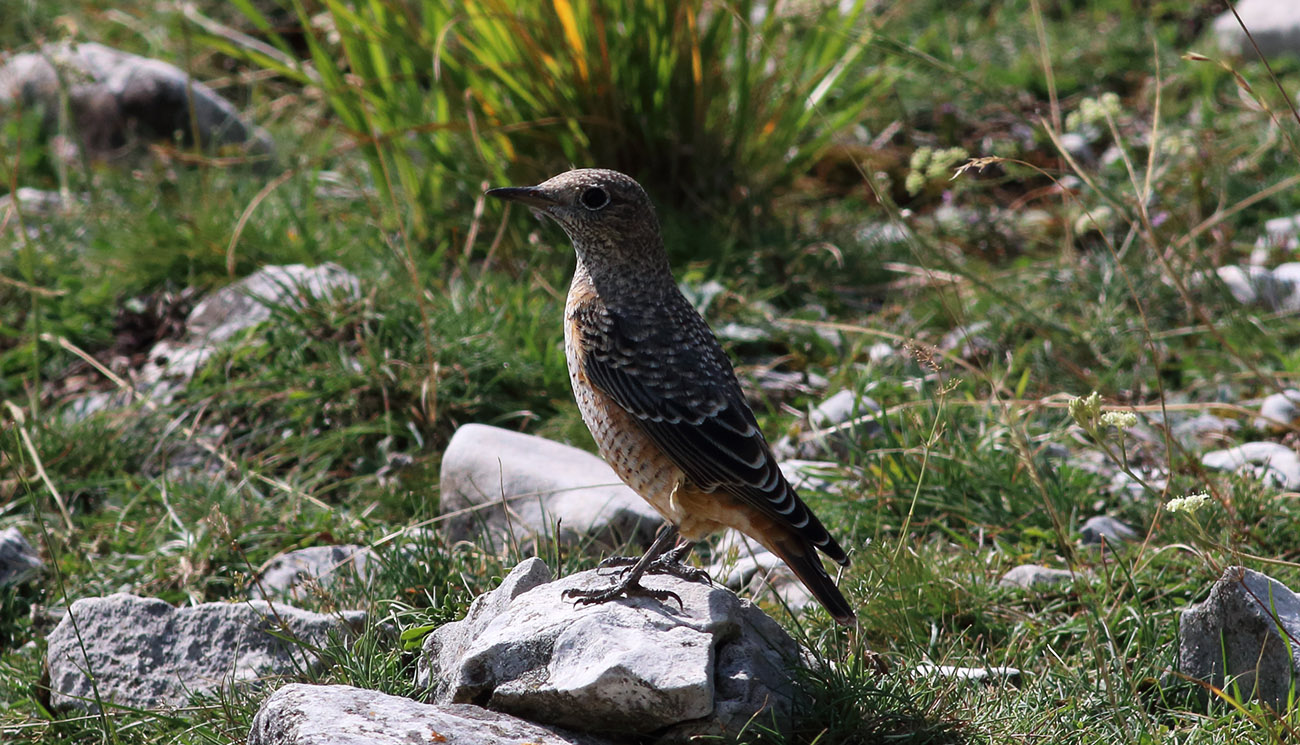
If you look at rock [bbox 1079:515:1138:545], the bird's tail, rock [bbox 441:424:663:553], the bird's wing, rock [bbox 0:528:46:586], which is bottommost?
rock [bbox 0:528:46:586]

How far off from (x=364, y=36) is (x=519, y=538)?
11.6ft

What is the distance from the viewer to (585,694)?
3256 mm

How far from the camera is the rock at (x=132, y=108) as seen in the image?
831 centimetres

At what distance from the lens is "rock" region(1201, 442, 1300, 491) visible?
193 inches

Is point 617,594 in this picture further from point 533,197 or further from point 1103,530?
point 1103,530

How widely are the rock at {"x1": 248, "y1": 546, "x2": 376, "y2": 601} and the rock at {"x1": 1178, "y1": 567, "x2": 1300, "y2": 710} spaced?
2.84 meters

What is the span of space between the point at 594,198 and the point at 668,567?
1.42m

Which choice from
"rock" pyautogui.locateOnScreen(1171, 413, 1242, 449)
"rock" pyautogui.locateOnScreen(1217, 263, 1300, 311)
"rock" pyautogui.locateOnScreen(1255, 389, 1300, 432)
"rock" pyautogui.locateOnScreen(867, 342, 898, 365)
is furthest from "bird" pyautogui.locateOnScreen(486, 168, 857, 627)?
"rock" pyautogui.locateOnScreen(1217, 263, 1300, 311)

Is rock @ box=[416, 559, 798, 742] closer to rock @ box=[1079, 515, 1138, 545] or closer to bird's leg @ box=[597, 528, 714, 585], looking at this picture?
bird's leg @ box=[597, 528, 714, 585]

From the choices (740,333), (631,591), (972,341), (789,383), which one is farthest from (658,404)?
(972,341)

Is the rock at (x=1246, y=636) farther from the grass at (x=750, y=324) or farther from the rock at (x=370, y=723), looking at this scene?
the rock at (x=370, y=723)

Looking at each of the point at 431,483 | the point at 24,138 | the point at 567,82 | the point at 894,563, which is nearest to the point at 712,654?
the point at 894,563

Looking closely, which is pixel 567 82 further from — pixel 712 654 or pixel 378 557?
pixel 712 654

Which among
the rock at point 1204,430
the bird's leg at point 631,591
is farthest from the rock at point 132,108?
the rock at point 1204,430
